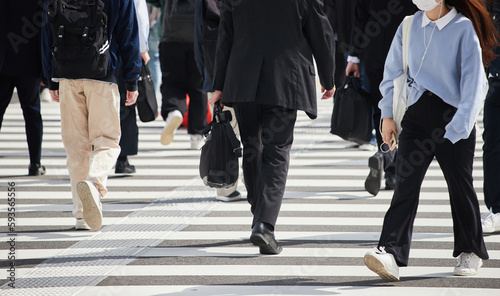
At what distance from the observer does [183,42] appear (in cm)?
988

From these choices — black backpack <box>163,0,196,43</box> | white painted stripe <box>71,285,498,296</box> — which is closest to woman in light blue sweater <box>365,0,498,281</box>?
white painted stripe <box>71,285,498,296</box>

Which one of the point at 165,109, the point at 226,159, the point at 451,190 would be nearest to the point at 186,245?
the point at 226,159

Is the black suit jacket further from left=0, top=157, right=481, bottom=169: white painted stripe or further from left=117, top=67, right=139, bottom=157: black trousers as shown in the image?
left=0, top=157, right=481, bottom=169: white painted stripe

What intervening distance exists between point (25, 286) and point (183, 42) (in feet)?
16.7

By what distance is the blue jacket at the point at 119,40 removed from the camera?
6.46m

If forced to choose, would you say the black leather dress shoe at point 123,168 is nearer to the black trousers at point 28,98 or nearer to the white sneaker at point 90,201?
the black trousers at point 28,98

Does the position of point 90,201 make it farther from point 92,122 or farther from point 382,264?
point 382,264

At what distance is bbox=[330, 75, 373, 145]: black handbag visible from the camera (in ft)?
25.7

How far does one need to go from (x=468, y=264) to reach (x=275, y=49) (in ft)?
6.12

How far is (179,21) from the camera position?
973 centimetres

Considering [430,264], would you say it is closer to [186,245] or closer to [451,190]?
[451,190]

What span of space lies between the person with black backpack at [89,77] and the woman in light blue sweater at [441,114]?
2.08 meters

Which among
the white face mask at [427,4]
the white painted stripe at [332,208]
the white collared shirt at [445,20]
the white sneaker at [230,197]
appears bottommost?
the white sneaker at [230,197]
